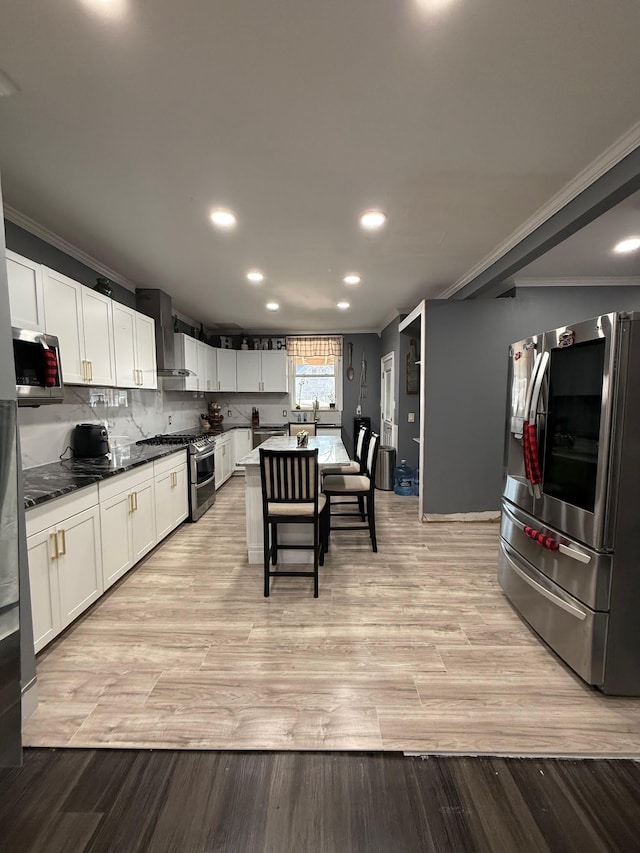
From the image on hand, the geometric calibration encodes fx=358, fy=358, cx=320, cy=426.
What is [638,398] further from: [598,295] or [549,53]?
[598,295]

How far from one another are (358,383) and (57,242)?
4.90 m

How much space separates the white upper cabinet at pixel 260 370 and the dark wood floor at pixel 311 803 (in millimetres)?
5496

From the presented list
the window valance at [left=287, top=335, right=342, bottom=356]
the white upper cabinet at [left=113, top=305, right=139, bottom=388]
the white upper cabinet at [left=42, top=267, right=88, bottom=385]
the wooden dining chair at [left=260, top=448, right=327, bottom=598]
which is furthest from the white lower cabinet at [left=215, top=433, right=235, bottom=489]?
the wooden dining chair at [left=260, top=448, right=327, bottom=598]

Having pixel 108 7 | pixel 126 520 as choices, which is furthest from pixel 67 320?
pixel 108 7

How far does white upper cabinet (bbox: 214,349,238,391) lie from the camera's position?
6.38 m

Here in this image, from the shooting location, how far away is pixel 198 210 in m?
2.43

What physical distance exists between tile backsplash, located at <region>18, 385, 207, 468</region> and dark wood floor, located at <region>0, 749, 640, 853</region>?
76.5 inches

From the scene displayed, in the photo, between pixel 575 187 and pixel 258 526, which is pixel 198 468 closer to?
pixel 258 526

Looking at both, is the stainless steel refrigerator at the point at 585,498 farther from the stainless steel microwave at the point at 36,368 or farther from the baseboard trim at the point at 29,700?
the stainless steel microwave at the point at 36,368

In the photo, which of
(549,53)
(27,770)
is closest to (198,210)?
(549,53)

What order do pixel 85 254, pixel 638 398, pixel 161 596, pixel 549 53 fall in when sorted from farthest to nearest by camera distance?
pixel 85 254, pixel 161 596, pixel 638 398, pixel 549 53

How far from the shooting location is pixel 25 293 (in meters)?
2.19

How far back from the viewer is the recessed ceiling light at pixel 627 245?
280 cm

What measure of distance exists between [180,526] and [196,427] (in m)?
2.52
